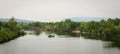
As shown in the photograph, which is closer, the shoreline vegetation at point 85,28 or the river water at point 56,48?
the river water at point 56,48

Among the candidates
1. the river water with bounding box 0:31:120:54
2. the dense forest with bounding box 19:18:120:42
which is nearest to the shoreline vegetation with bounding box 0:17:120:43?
the dense forest with bounding box 19:18:120:42

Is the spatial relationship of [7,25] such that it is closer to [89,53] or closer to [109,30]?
[109,30]

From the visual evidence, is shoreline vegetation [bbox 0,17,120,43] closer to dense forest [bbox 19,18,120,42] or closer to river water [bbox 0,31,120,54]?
dense forest [bbox 19,18,120,42]

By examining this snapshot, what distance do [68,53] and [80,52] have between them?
1904 millimetres

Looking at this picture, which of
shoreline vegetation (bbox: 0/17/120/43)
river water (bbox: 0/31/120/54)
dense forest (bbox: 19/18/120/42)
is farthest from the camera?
dense forest (bbox: 19/18/120/42)

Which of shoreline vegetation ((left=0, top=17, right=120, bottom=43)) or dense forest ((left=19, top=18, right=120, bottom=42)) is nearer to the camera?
shoreline vegetation ((left=0, top=17, right=120, bottom=43))

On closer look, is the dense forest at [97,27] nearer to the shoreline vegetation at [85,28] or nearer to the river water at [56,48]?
the shoreline vegetation at [85,28]

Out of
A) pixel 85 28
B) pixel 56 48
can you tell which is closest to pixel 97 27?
pixel 85 28

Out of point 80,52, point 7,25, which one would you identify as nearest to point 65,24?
point 7,25

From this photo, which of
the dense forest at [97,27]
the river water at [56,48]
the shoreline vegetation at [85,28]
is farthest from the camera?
the dense forest at [97,27]

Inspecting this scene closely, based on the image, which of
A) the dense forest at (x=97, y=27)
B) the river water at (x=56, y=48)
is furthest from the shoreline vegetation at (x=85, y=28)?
the river water at (x=56, y=48)

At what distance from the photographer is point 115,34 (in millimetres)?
54375

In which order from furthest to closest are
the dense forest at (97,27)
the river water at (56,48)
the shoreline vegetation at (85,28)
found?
the dense forest at (97,27)
the shoreline vegetation at (85,28)
the river water at (56,48)

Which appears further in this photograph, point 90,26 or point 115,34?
point 90,26
